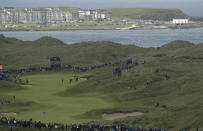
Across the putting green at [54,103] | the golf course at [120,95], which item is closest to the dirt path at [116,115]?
the golf course at [120,95]

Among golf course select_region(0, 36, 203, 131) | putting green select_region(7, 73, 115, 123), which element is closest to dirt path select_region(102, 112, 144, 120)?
golf course select_region(0, 36, 203, 131)

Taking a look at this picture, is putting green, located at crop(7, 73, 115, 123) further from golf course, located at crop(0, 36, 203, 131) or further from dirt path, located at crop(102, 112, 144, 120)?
dirt path, located at crop(102, 112, 144, 120)

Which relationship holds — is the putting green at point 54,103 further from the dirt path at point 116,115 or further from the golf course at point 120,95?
the dirt path at point 116,115

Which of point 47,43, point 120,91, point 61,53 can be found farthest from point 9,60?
point 120,91

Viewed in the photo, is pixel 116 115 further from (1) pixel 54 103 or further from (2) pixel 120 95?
(2) pixel 120 95

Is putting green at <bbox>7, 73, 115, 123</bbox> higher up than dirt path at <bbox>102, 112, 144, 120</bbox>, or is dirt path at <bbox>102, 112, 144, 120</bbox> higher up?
dirt path at <bbox>102, 112, 144, 120</bbox>

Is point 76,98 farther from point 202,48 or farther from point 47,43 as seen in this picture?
point 47,43

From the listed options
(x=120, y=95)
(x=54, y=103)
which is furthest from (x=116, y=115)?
(x=120, y=95)
